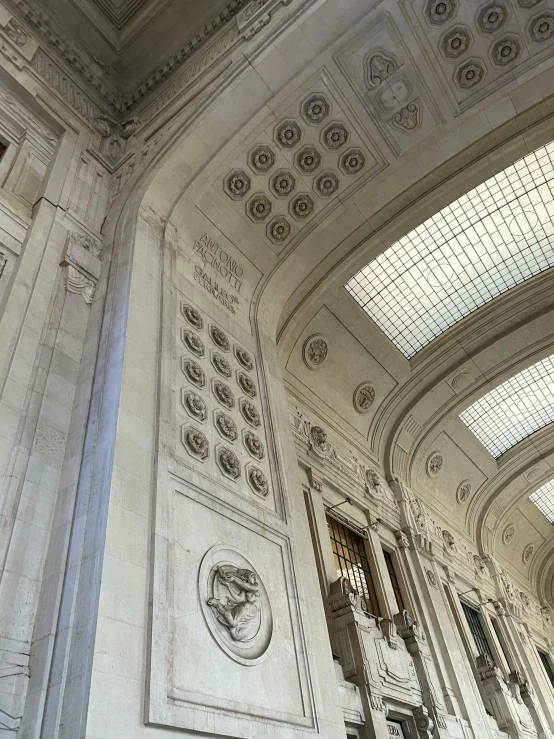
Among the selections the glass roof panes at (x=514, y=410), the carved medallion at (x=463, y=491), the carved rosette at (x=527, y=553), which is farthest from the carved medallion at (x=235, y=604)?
the carved rosette at (x=527, y=553)

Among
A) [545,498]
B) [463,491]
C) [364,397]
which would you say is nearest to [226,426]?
[364,397]

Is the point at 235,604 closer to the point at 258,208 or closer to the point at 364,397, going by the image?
the point at 258,208

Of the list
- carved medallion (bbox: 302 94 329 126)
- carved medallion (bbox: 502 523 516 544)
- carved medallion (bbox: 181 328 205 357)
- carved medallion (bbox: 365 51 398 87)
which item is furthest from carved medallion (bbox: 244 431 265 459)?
carved medallion (bbox: 502 523 516 544)

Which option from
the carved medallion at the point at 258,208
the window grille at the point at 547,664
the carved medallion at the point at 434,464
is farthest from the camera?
the window grille at the point at 547,664

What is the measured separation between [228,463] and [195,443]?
0.56 metres

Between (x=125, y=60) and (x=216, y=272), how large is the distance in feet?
16.3

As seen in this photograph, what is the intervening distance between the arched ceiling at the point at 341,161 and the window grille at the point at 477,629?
16.8 ft

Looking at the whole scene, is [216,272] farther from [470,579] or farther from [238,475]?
[470,579]

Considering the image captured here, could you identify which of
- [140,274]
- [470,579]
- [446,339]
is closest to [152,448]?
[140,274]

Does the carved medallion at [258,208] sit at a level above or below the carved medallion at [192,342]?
above

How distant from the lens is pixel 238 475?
709cm

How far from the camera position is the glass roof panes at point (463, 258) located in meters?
12.2

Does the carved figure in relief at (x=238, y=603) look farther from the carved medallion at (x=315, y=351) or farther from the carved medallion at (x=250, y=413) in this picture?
the carved medallion at (x=315, y=351)

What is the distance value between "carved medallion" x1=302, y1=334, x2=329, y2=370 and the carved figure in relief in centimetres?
728
